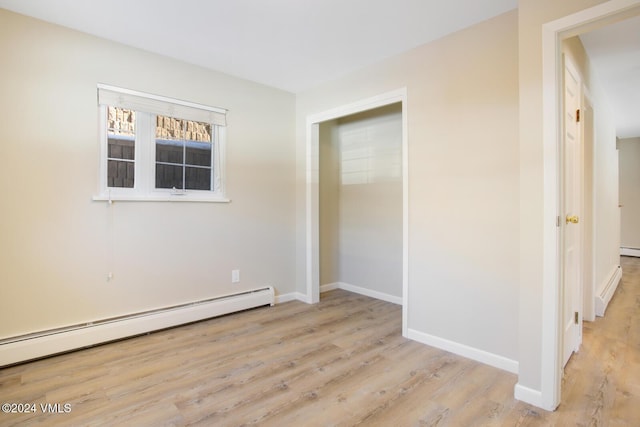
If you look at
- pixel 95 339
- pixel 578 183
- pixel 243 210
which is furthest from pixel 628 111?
pixel 95 339

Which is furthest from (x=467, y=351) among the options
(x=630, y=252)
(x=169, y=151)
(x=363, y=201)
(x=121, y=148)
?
(x=630, y=252)

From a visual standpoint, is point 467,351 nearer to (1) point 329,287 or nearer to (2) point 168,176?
(1) point 329,287

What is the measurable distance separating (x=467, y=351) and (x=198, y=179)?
279 cm

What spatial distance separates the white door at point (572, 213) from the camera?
2.14m

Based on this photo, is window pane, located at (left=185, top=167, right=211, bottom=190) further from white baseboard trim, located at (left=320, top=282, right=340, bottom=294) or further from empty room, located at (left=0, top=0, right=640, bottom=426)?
white baseboard trim, located at (left=320, top=282, right=340, bottom=294)

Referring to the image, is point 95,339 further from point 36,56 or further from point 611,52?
point 611,52

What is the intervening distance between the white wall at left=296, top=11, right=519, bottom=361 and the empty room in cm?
1

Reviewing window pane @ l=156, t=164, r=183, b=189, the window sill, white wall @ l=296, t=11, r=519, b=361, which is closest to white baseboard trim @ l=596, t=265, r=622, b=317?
white wall @ l=296, t=11, r=519, b=361

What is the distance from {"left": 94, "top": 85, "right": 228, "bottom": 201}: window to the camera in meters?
2.68

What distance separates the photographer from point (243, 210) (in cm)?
345

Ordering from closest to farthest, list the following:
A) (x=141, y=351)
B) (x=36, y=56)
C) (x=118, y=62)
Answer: (x=36, y=56) < (x=141, y=351) < (x=118, y=62)

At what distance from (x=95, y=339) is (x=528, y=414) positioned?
298 cm

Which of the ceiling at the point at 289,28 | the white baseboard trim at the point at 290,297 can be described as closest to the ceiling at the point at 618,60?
the ceiling at the point at 289,28

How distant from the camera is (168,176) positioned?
9.89ft
